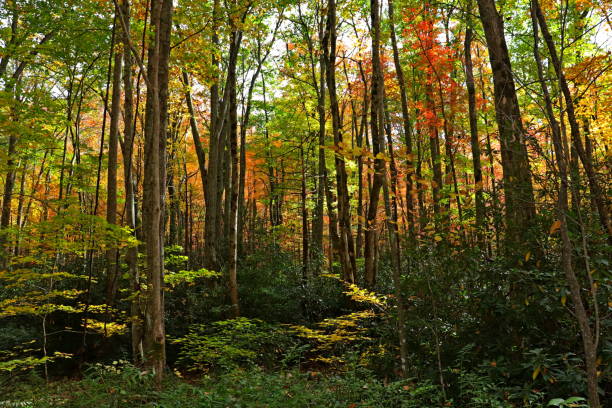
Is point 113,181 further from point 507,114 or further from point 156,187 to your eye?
point 507,114

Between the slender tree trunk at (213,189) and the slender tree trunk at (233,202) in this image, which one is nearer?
the slender tree trunk at (233,202)

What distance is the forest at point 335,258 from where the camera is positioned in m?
3.83

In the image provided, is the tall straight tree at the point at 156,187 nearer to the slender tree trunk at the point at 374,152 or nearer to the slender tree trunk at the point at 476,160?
the slender tree trunk at the point at 374,152

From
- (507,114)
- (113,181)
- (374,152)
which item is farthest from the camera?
(113,181)

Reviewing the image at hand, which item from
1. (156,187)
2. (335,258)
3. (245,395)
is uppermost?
(156,187)

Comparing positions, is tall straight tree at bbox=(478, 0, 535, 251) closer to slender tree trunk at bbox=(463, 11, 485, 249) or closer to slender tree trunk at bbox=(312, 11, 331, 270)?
slender tree trunk at bbox=(463, 11, 485, 249)

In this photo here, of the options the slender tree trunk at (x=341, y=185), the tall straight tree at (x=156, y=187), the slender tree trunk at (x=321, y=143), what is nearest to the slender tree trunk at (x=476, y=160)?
the slender tree trunk at (x=341, y=185)

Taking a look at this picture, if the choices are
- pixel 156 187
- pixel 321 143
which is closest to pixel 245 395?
pixel 156 187

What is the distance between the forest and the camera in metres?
3.83

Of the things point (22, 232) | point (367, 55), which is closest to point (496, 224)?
point (22, 232)

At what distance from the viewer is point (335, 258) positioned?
17984 millimetres

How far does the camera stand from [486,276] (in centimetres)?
464

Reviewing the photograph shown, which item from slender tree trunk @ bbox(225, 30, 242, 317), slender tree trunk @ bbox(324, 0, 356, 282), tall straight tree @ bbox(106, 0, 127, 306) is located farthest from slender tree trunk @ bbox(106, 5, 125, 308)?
slender tree trunk @ bbox(324, 0, 356, 282)

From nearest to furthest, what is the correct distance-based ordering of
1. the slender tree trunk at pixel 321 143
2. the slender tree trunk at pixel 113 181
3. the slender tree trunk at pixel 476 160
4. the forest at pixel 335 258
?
the forest at pixel 335 258 < the slender tree trunk at pixel 476 160 < the slender tree trunk at pixel 113 181 < the slender tree trunk at pixel 321 143
